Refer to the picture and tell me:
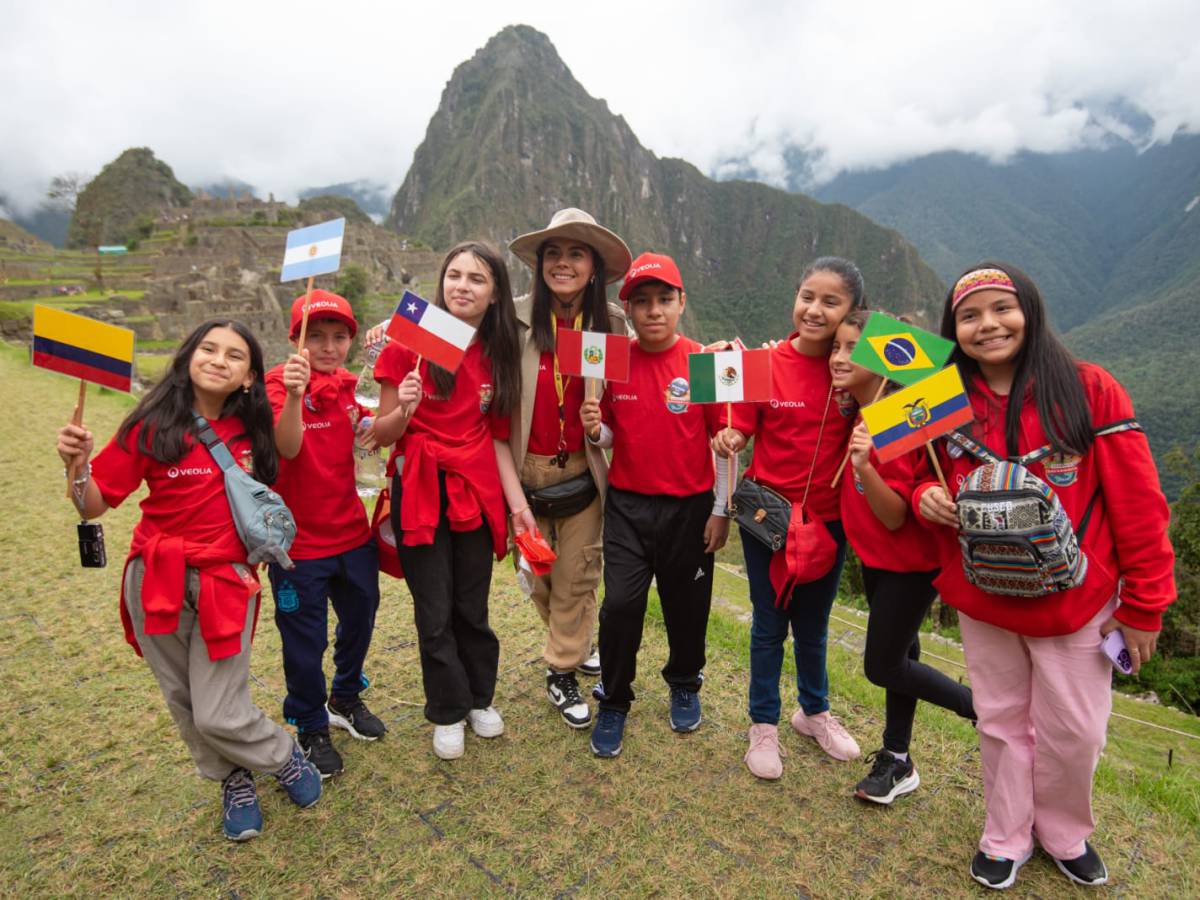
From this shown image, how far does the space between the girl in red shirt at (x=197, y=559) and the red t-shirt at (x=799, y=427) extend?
2012mm

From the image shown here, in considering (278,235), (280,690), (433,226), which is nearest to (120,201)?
(278,235)

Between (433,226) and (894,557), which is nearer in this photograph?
(894,557)

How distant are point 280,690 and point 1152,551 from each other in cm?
378

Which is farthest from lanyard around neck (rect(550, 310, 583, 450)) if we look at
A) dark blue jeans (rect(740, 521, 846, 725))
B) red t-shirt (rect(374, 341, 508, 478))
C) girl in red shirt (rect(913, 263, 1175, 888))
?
girl in red shirt (rect(913, 263, 1175, 888))

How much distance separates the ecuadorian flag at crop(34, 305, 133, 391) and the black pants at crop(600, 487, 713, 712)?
6.44 ft

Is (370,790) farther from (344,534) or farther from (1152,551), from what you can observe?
(1152,551)

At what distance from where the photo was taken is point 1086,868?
2307 mm

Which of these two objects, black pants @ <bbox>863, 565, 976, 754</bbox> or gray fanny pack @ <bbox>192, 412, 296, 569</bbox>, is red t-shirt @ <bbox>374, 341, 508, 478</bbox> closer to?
gray fanny pack @ <bbox>192, 412, 296, 569</bbox>

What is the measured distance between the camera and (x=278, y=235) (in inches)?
1641

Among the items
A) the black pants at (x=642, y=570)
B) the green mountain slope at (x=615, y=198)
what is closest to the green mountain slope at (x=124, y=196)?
the green mountain slope at (x=615, y=198)

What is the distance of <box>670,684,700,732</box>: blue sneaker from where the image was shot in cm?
319

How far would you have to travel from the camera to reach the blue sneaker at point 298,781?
2631 millimetres

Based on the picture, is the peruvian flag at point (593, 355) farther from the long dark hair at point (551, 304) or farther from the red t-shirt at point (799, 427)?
the red t-shirt at point (799, 427)

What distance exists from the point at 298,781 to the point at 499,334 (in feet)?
6.46
